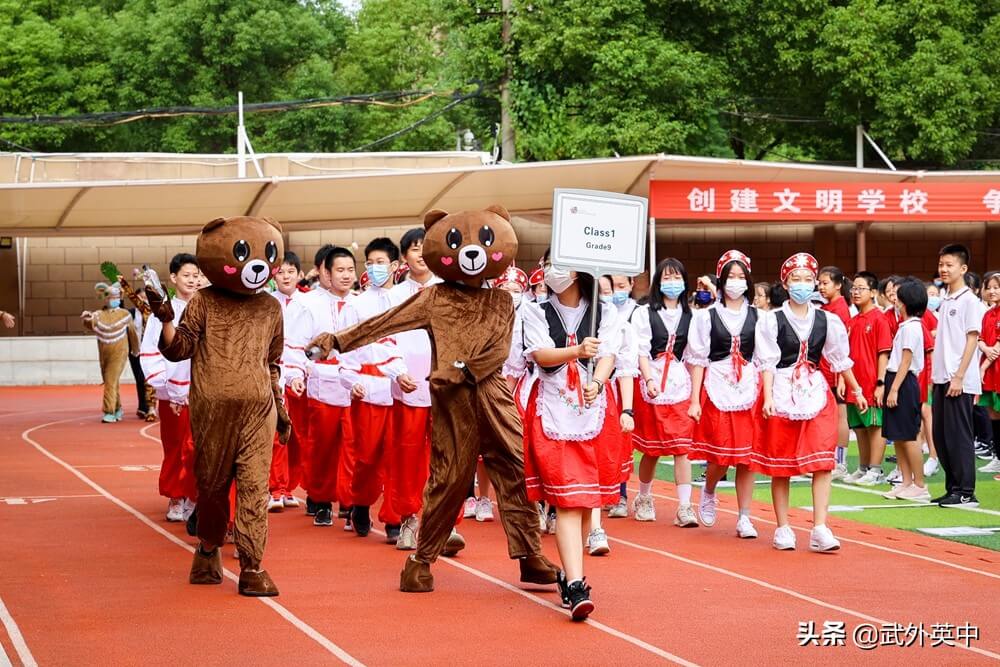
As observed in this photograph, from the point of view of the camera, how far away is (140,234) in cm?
2583

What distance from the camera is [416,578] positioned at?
305 inches

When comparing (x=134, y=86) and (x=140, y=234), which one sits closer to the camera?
(x=140, y=234)

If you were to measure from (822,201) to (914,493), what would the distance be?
12.0 meters

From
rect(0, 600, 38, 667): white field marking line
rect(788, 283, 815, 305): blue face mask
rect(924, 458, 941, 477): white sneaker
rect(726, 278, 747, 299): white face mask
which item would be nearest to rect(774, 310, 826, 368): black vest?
rect(788, 283, 815, 305): blue face mask

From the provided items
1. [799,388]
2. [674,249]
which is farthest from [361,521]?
[674,249]

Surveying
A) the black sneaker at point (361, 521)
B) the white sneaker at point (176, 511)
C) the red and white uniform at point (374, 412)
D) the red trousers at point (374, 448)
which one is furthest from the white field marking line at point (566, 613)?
the white sneaker at point (176, 511)

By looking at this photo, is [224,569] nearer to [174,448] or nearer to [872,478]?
[174,448]

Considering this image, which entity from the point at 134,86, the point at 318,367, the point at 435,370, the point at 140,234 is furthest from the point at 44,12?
the point at 435,370

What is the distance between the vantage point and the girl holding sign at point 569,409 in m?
7.36

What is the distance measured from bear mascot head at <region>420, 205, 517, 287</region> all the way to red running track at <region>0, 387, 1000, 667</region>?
1.72 meters

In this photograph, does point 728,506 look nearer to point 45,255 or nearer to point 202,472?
point 202,472

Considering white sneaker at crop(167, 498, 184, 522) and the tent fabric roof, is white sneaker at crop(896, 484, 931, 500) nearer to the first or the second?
white sneaker at crop(167, 498, 184, 522)

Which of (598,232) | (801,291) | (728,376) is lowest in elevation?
(728,376)

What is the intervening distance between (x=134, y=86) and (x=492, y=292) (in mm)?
35720
